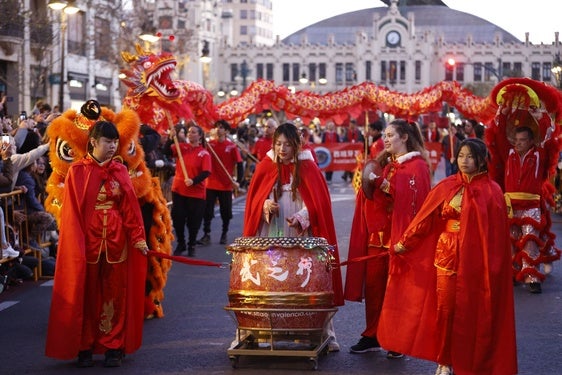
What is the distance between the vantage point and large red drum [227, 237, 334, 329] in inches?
299

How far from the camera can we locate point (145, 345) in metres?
8.88

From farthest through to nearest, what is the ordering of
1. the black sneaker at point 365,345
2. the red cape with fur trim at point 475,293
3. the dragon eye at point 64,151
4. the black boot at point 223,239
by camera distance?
1. the black boot at point 223,239
2. the dragon eye at point 64,151
3. the black sneaker at point 365,345
4. the red cape with fur trim at point 475,293

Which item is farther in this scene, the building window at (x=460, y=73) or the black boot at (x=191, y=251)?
the building window at (x=460, y=73)

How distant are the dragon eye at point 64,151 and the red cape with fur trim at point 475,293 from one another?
2947 mm

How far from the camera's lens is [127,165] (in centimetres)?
919

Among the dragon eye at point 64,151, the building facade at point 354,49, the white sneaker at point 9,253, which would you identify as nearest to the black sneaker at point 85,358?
the dragon eye at point 64,151

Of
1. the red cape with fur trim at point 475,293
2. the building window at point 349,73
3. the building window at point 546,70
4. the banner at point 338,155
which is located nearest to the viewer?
the red cape with fur trim at point 475,293

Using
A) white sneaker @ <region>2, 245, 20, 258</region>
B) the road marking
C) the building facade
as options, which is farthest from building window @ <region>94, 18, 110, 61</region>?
the road marking

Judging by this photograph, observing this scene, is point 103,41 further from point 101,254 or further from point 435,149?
point 101,254

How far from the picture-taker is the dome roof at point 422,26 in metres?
150

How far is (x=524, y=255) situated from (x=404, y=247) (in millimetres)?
4811

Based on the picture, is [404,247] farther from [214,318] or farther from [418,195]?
[214,318]

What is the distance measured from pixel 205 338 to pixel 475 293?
8.82ft

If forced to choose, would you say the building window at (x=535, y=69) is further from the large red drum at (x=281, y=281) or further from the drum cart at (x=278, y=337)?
the large red drum at (x=281, y=281)
